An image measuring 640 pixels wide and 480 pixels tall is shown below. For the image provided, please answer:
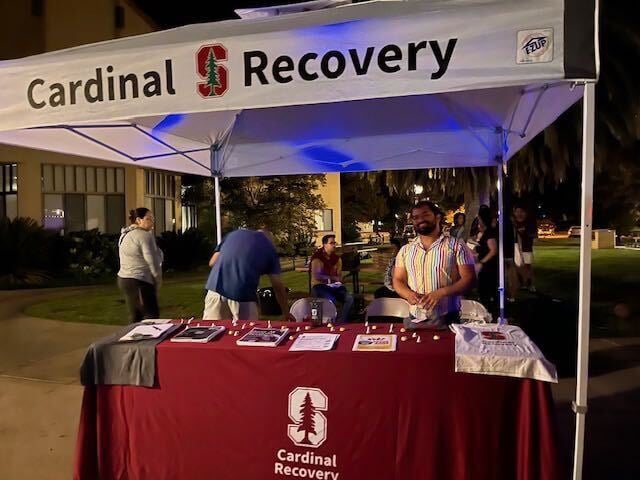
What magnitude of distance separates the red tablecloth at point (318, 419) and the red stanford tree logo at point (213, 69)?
158 centimetres

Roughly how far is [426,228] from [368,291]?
8640 mm

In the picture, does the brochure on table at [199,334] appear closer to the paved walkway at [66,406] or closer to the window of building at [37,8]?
the paved walkway at [66,406]

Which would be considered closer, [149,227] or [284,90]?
[284,90]

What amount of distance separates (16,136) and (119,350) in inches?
95.0

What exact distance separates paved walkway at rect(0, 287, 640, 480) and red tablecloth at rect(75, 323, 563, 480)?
1.08 m

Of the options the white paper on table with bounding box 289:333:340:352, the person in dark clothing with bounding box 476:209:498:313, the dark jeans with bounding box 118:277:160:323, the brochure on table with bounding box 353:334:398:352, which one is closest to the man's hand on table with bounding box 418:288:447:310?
the brochure on table with bounding box 353:334:398:352

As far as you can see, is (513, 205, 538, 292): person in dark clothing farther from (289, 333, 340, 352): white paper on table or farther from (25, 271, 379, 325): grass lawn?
(289, 333, 340, 352): white paper on table

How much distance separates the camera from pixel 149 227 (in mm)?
7207

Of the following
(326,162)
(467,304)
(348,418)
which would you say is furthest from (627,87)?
(348,418)

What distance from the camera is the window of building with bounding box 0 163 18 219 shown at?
69.9 ft

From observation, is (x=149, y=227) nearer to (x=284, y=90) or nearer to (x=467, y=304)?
(x=467, y=304)

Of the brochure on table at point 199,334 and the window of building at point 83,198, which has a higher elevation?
the window of building at point 83,198

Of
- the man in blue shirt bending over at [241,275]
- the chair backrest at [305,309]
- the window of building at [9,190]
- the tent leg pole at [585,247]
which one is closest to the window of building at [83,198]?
the window of building at [9,190]

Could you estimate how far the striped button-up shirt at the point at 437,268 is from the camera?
14.0 feet
